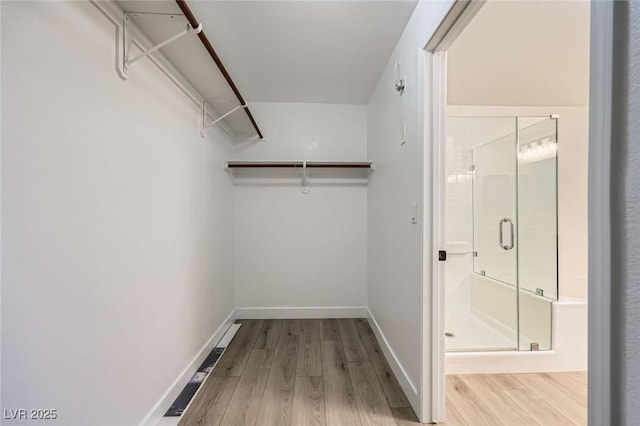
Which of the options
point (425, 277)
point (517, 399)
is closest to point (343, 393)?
point (425, 277)

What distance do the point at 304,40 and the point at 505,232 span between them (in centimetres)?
264

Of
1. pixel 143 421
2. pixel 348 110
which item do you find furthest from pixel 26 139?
pixel 348 110

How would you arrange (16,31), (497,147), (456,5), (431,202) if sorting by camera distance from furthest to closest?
(497,147), (431,202), (456,5), (16,31)

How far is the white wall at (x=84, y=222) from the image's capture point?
29.8 inches

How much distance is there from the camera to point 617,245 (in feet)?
1.60

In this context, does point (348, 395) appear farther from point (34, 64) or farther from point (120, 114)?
point (34, 64)

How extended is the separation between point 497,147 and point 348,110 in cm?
165

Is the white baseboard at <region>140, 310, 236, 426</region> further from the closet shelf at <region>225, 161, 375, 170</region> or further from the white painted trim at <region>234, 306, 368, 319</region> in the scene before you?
the closet shelf at <region>225, 161, 375, 170</region>

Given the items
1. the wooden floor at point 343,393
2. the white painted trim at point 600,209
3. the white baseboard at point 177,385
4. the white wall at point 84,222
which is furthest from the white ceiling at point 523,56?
the white baseboard at point 177,385

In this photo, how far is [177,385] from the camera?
1597mm

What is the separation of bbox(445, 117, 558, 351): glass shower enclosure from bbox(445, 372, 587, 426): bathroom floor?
0.73 ft

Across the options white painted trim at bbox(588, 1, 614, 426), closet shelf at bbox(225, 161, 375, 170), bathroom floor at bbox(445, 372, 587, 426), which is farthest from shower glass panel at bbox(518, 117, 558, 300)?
white painted trim at bbox(588, 1, 614, 426)

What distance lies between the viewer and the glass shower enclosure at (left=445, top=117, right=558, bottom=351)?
227 cm

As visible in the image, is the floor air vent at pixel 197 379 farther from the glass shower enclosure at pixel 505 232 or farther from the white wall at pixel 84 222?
the glass shower enclosure at pixel 505 232
